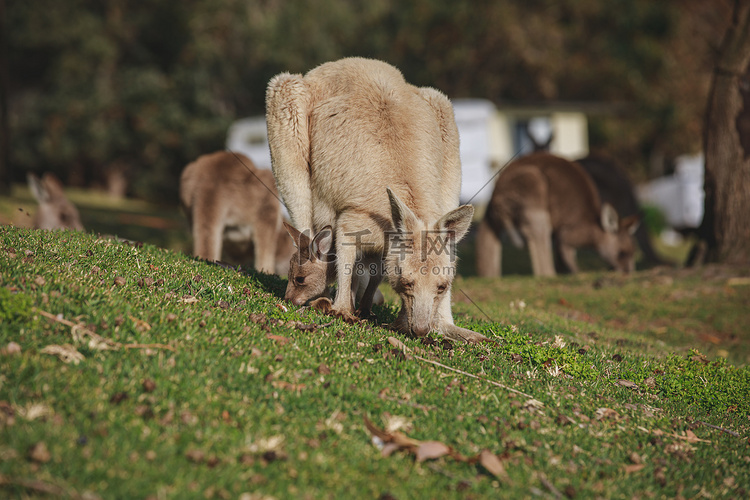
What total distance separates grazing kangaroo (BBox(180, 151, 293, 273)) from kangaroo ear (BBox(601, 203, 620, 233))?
6238 millimetres

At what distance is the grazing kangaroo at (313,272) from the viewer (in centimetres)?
548

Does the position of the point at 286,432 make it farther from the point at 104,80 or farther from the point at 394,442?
the point at 104,80

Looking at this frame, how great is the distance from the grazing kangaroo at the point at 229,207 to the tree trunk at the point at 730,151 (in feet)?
23.1

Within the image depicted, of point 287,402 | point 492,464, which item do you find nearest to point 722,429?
point 492,464

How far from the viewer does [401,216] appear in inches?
182

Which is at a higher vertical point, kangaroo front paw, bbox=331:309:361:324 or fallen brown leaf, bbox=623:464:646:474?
kangaroo front paw, bbox=331:309:361:324

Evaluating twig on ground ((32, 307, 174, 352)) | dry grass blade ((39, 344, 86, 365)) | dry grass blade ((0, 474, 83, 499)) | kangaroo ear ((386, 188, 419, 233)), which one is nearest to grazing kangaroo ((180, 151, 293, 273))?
kangaroo ear ((386, 188, 419, 233))

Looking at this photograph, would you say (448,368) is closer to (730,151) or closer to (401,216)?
(401,216)

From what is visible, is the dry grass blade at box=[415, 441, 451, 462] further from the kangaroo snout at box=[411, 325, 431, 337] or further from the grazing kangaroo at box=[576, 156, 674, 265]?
the grazing kangaroo at box=[576, 156, 674, 265]

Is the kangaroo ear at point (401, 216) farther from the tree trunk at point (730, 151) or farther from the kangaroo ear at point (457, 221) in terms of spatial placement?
the tree trunk at point (730, 151)

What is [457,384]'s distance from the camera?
4195 mm

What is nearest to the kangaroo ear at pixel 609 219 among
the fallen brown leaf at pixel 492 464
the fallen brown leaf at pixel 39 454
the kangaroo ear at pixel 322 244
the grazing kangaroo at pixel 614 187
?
the grazing kangaroo at pixel 614 187

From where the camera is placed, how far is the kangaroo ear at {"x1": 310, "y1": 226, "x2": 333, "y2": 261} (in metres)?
5.38

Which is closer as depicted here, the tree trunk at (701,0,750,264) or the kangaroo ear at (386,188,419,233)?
the kangaroo ear at (386,188,419,233)
